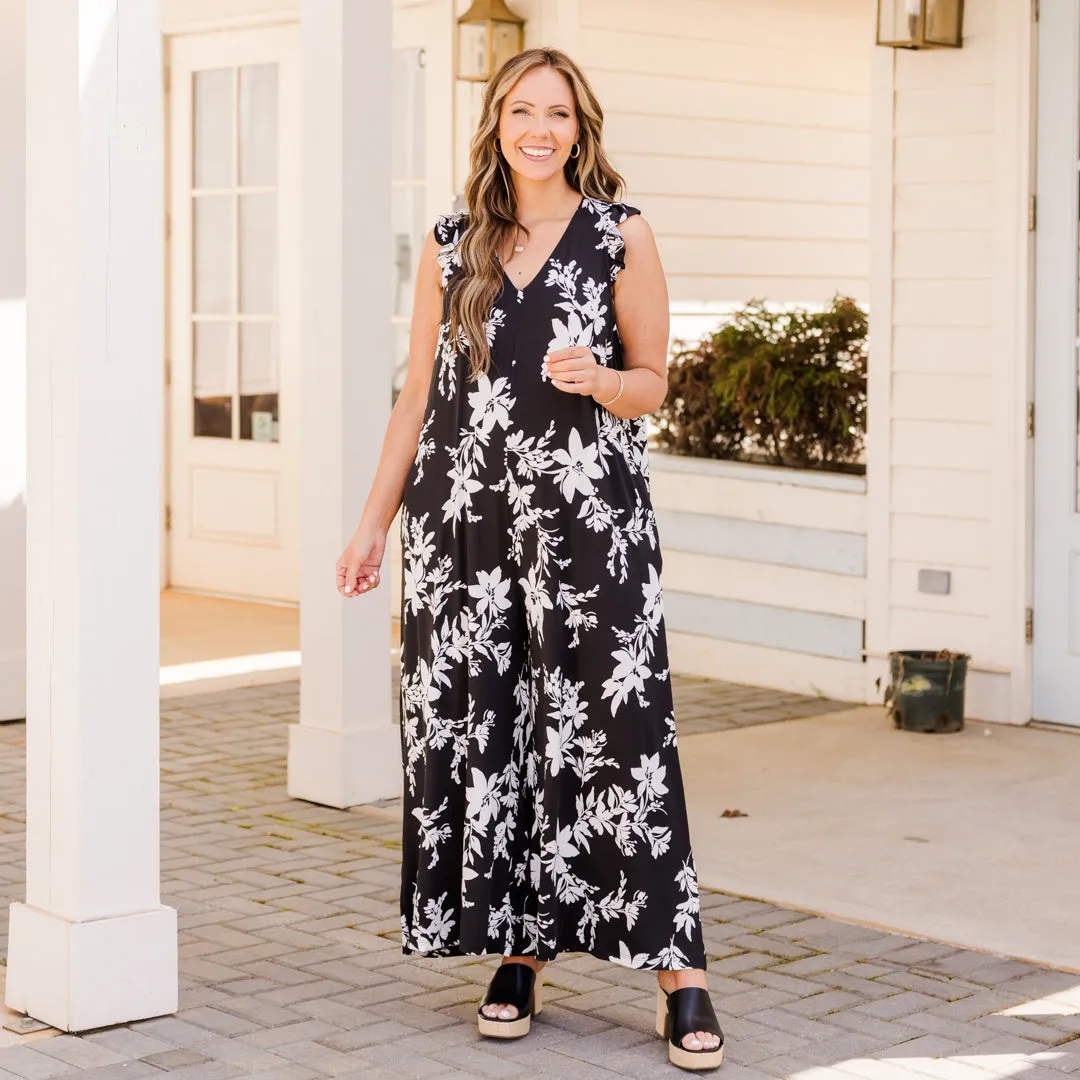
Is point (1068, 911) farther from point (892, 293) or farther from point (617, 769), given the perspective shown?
point (892, 293)

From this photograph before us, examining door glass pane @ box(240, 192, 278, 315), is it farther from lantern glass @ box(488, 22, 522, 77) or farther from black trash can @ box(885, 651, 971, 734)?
black trash can @ box(885, 651, 971, 734)

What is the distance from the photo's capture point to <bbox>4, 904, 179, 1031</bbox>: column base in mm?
3490

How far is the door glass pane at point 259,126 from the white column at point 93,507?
5501 millimetres

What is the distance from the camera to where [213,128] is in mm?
9188

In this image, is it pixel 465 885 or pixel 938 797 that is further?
pixel 938 797

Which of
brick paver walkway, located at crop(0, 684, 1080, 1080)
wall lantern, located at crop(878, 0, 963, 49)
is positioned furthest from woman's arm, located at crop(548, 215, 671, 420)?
wall lantern, located at crop(878, 0, 963, 49)

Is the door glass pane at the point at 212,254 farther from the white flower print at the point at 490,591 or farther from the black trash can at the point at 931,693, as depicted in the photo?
the white flower print at the point at 490,591

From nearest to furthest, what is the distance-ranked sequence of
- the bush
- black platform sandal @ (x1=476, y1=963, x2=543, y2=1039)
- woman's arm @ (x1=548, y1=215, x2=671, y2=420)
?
woman's arm @ (x1=548, y1=215, x2=671, y2=420)
black platform sandal @ (x1=476, y1=963, x2=543, y2=1039)
the bush

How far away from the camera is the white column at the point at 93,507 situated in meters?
3.44

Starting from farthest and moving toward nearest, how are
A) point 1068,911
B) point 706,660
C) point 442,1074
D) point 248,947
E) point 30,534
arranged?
point 706,660, point 1068,911, point 248,947, point 30,534, point 442,1074

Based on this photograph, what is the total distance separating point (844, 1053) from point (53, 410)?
1815 millimetres

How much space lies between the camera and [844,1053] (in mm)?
3420

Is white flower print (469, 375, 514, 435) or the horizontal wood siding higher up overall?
the horizontal wood siding

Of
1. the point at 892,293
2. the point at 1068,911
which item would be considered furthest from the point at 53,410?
the point at 892,293
